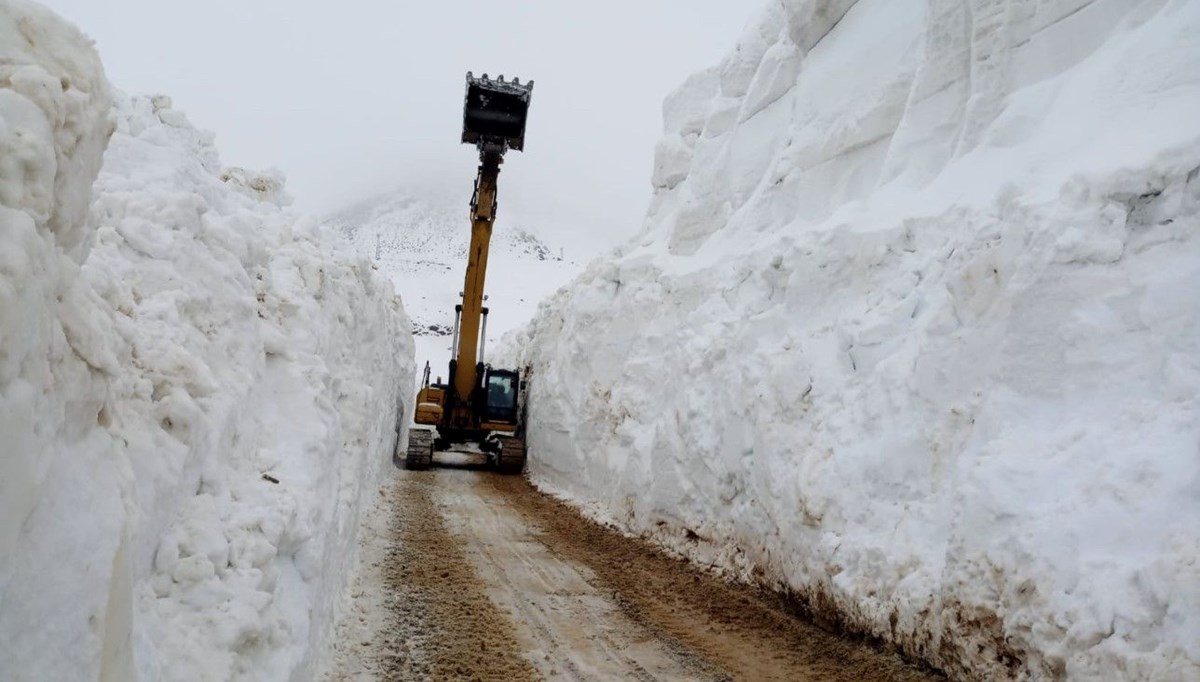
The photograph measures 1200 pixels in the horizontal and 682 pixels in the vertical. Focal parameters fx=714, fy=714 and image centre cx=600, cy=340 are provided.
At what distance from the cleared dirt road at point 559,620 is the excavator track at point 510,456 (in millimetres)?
7813

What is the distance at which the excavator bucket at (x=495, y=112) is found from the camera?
16688mm

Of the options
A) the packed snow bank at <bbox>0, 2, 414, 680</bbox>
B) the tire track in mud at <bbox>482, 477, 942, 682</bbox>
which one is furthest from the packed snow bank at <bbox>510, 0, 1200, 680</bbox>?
the packed snow bank at <bbox>0, 2, 414, 680</bbox>

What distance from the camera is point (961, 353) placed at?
618cm

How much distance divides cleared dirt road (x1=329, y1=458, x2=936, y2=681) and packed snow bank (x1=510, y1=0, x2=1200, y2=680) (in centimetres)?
49

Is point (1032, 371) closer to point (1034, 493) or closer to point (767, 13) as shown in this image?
point (1034, 493)

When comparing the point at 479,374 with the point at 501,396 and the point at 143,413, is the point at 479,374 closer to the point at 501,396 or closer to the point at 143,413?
the point at 501,396

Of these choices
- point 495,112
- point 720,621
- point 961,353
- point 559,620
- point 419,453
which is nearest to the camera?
point 961,353

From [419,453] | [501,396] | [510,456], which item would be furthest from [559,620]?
[501,396]

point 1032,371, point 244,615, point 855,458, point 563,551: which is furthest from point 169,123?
point 1032,371

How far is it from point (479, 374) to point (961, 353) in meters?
14.7

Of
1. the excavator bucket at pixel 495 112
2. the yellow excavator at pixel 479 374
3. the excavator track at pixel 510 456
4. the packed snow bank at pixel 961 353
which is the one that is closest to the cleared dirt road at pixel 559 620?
the packed snow bank at pixel 961 353

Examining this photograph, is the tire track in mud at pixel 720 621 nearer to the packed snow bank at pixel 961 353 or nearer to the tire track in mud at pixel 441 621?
the packed snow bank at pixel 961 353

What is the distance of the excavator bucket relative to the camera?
54.7 feet

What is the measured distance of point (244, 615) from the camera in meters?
3.56
